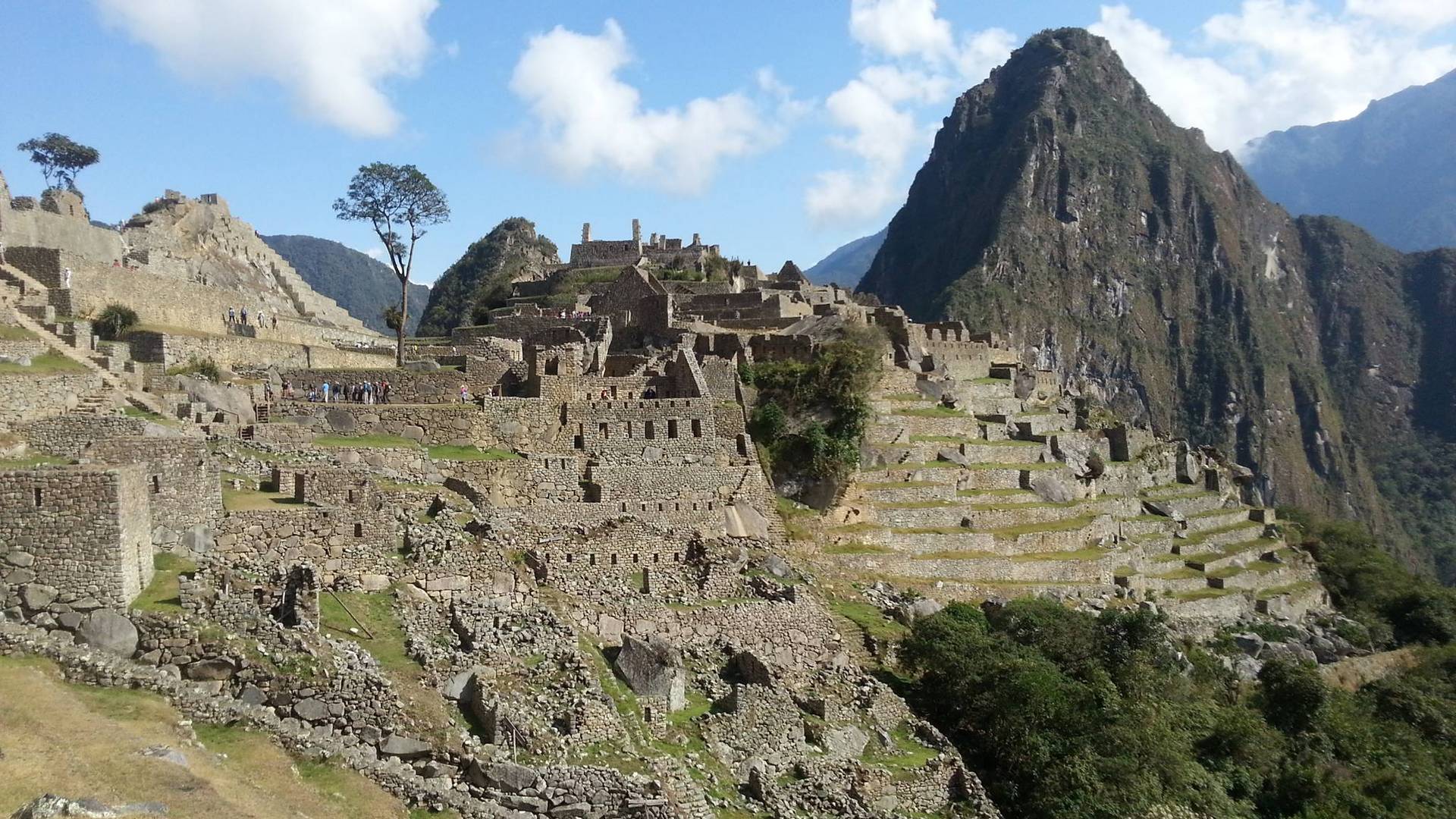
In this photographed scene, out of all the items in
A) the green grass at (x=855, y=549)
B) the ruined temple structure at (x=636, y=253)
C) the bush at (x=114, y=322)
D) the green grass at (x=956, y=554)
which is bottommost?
the green grass at (x=956, y=554)

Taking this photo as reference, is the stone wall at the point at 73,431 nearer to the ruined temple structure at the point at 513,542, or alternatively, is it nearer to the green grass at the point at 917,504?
the ruined temple structure at the point at 513,542

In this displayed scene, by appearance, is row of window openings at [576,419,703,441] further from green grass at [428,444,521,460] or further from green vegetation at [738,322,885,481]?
green vegetation at [738,322,885,481]

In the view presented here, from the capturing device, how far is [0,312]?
22.8 m

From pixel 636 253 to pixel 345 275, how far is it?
304ft

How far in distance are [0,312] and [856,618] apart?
69.1 feet

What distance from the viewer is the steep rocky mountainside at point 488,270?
200 ft

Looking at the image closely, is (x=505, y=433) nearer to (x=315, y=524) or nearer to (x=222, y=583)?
(x=315, y=524)

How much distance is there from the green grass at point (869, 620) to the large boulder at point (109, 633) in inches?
648

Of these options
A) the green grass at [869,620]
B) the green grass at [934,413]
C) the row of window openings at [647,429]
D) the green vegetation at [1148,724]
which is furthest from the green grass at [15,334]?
the green grass at [934,413]

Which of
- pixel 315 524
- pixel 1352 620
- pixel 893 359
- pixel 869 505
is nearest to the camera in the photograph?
pixel 315 524

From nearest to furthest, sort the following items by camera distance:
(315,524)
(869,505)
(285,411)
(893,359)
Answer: (315,524), (285,411), (869,505), (893,359)

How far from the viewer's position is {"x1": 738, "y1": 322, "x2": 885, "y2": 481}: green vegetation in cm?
3100

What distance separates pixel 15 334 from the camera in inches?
859

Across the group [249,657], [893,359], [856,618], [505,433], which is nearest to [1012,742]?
[856,618]
